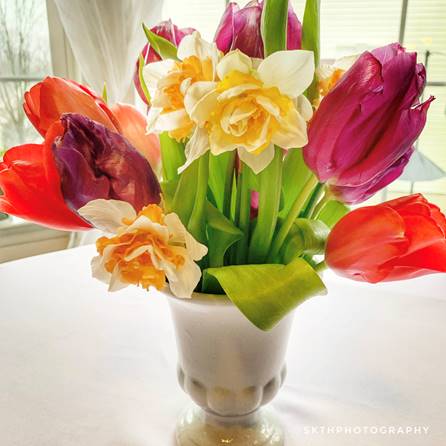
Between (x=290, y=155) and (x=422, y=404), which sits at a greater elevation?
(x=290, y=155)

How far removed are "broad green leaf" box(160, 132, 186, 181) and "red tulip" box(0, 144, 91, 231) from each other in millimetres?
86

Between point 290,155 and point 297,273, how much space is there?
10 cm

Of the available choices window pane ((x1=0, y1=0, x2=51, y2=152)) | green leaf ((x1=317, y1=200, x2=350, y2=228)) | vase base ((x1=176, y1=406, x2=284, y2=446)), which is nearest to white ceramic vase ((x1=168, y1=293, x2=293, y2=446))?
vase base ((x1=176, y1=406, x2=284, y2=446))

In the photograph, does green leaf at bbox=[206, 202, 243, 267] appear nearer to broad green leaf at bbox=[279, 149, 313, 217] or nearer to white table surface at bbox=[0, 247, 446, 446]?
broad green leaf at bbox=[279, 149, 313, 217]

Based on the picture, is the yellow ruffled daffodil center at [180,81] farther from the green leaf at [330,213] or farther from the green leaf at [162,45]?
the green leaf at [330,213]

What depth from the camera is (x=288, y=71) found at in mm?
302

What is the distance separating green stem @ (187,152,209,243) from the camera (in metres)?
0.37

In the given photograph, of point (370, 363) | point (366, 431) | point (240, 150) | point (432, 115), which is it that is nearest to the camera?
point (240, 150)

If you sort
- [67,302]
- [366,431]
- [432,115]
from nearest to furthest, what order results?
[366,431] < [67,302] < [432,115]

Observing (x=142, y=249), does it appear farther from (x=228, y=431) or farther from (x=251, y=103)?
(x=228, y=431)

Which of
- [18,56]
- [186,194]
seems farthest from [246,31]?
[18,56]

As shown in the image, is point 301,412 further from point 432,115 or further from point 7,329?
point 432,115

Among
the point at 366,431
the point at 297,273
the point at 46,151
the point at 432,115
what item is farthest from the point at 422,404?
the point at 432,115

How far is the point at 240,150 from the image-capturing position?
32cm
